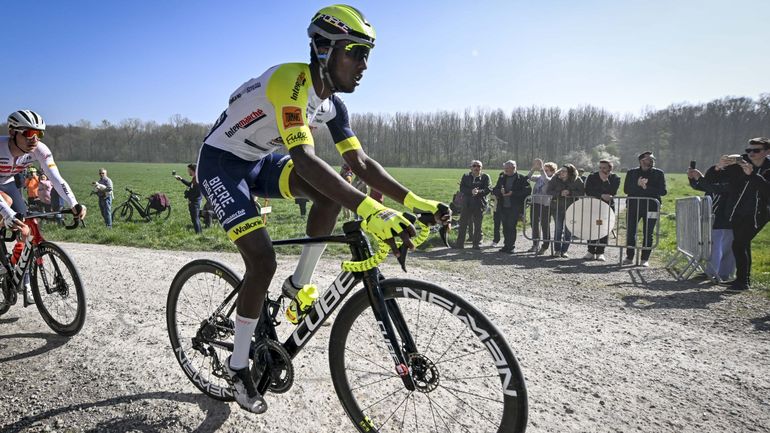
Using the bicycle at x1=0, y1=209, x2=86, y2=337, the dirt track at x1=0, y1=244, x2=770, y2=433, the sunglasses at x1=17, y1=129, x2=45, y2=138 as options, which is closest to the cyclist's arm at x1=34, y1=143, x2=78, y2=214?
the sunglasses at x1=17, y1=129, x2=45, y2=138

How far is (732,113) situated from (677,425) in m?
116

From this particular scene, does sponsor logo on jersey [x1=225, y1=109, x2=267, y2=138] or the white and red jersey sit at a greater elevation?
sponsor logo on jersey [x1=225, y1=109, x2=267, y2=138]

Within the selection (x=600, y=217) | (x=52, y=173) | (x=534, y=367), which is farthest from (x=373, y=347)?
(x=600, y=217)

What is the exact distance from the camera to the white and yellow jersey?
2512mm

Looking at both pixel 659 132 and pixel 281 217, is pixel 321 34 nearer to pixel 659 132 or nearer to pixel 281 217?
pixel 281 217

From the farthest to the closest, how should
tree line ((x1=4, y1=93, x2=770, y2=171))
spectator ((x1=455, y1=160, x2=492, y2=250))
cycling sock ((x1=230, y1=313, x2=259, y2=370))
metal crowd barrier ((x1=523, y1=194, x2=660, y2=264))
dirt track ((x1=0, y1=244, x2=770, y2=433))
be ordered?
tree line ((x1=4, y1=93, x2=770, y2=171)) < spectator ((x1=455, y1=160, x2=492, y2=250)) < metal crowd barrier ((x1=523, y1=194, x2=660, y2=264)) < dirt track ((x1=0, y1=244, x2=770, y2=433)) < cycling sock ((x1=230, y1=313, x2=259, y2=370))

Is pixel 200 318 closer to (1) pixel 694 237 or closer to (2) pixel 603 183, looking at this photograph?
(1) pixel 694 237

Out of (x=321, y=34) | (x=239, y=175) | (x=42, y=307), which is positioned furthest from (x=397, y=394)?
(x=42, y=307)

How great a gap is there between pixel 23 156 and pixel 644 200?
1048 centimetres

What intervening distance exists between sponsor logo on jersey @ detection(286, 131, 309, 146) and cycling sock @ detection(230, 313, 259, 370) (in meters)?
1.18

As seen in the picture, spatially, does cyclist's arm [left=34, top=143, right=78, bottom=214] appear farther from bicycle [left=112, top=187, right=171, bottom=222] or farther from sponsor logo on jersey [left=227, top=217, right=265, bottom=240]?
bicycle [left=112, top=187, right=171, bottom=222]

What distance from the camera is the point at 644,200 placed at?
9406 millimetres

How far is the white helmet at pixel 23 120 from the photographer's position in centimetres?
457

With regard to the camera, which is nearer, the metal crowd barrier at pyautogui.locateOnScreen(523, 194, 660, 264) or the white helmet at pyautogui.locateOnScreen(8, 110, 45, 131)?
the white helmet at pyautogui.locateOnScreen(8, 110, 45, 131)
